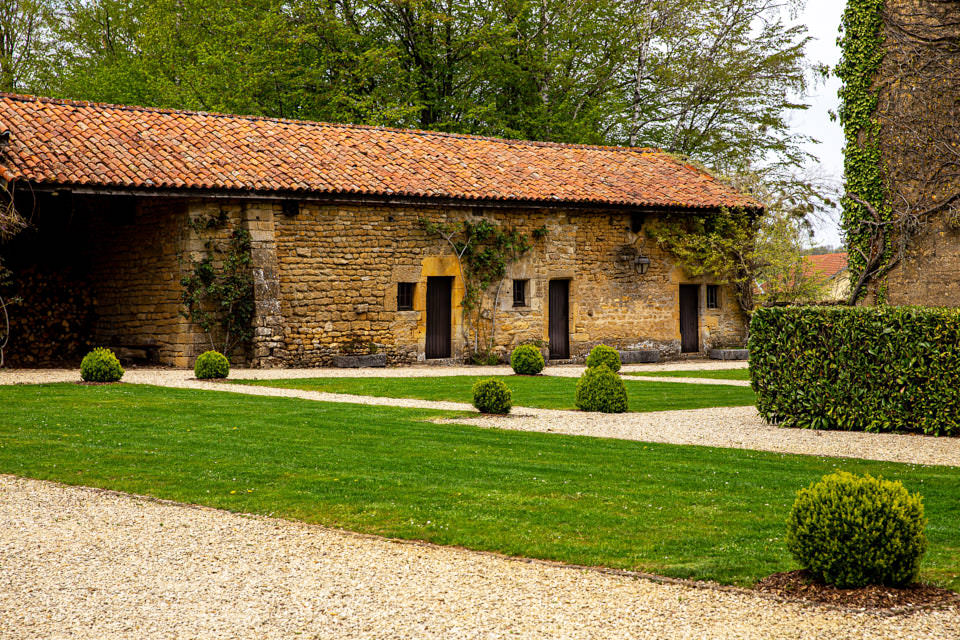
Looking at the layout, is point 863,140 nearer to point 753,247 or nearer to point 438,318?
point 753,247

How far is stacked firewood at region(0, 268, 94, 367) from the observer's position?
17.5m

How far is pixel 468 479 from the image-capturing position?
7352 millimetres

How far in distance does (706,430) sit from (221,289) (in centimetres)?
989

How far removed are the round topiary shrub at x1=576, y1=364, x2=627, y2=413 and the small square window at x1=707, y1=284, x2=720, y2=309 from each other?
11386 mm

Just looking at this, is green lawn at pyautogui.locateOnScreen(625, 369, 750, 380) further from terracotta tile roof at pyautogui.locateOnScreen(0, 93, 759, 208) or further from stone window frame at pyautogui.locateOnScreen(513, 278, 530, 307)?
terracotta tile roof at pyautogui.locateOnScreen(0, 93, 759, 208)

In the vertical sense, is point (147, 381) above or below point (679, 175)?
below

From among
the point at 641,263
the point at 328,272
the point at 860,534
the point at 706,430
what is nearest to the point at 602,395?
the point at 706,430

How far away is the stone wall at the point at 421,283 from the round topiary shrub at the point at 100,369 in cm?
359

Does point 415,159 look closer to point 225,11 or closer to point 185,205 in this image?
point 185,205

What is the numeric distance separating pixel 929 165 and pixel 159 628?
16.0m

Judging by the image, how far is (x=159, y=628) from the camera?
409cm

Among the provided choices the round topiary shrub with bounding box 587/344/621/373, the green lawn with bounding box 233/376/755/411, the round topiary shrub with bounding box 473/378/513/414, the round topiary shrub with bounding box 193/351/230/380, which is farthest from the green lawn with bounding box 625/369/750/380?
the round topiary shrub with bounding box 193/351/230/380

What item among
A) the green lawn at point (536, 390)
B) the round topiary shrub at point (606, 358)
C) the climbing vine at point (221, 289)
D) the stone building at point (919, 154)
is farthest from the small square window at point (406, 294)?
the stone building at point (919, 154)

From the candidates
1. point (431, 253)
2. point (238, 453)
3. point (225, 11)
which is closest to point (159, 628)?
point (238, 453)
